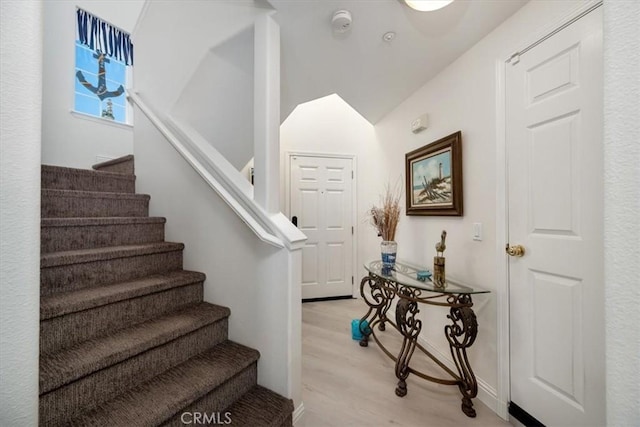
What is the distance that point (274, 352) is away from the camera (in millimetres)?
1402

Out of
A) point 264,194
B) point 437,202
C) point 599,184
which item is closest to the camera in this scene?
point 599,184

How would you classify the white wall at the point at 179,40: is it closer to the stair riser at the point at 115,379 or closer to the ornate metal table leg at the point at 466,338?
the stair riser at the point at 115,379

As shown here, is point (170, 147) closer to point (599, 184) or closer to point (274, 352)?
point (274, 352)

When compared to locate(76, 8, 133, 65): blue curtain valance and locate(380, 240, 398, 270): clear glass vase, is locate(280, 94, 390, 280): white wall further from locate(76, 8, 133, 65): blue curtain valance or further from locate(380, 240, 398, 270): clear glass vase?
locate(76, 8, 133, 65): blue curtain valance

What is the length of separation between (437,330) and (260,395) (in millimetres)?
1480

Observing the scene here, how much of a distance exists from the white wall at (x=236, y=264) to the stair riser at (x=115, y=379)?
268mm

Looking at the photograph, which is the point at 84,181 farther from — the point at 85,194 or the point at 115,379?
the point at 115,379

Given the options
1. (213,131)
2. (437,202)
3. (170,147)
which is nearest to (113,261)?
(170,147)

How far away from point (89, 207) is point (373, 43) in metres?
2.31

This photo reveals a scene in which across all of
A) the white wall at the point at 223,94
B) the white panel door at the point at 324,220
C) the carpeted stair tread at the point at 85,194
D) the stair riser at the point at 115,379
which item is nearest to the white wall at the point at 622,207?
the stair riser at the point at 115,379

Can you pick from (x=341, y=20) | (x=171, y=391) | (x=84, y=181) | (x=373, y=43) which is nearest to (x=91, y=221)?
(x=84, y=181)

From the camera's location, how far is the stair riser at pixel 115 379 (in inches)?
35.9

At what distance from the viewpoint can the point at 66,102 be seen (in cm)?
300

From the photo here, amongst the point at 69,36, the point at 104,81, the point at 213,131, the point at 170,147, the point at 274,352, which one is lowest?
the point at 274,352
